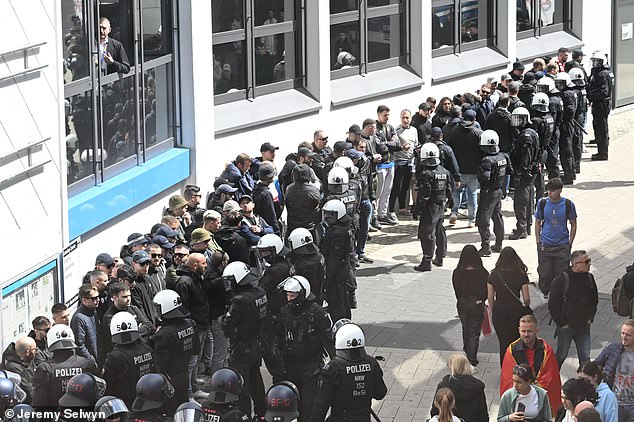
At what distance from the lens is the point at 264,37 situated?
22.0 metres

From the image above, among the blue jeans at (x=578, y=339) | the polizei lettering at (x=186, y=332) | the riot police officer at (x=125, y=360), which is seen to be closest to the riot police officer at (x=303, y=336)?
the polizei lettering at (x=186, y=332)

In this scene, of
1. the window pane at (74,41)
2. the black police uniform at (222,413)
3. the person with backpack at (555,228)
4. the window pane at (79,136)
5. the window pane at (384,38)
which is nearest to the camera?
the black police uniform at (222,413)

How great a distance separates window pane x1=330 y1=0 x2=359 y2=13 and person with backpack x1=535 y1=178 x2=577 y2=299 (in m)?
7.75

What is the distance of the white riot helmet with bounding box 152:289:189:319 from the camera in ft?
43.5

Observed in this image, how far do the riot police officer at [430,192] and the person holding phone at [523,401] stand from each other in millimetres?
7275

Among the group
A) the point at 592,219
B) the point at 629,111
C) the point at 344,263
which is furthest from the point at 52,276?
the point at 629,111

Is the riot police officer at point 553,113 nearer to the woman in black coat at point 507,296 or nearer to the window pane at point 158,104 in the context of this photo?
the window pane at point 158,104

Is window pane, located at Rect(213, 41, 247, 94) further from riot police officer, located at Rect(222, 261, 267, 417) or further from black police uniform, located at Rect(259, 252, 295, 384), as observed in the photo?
riot police officer, located at Rect(222, 261, 267, 417)

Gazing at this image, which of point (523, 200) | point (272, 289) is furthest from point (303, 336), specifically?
point (523, 200)

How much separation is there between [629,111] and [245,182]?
15.1 m

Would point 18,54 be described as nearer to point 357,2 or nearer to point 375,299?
point 375,299

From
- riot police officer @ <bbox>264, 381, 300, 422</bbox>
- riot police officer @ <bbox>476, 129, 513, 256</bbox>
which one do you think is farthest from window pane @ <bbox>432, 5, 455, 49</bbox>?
riot police officer @ <bbox>264, 381, 300, 422</bbox>

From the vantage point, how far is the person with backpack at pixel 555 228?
16547 millimetres

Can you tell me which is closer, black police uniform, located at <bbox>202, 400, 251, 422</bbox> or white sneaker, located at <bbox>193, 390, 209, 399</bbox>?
black police uniform, located at <bbox>202, 400, 251, 422</bbox>
